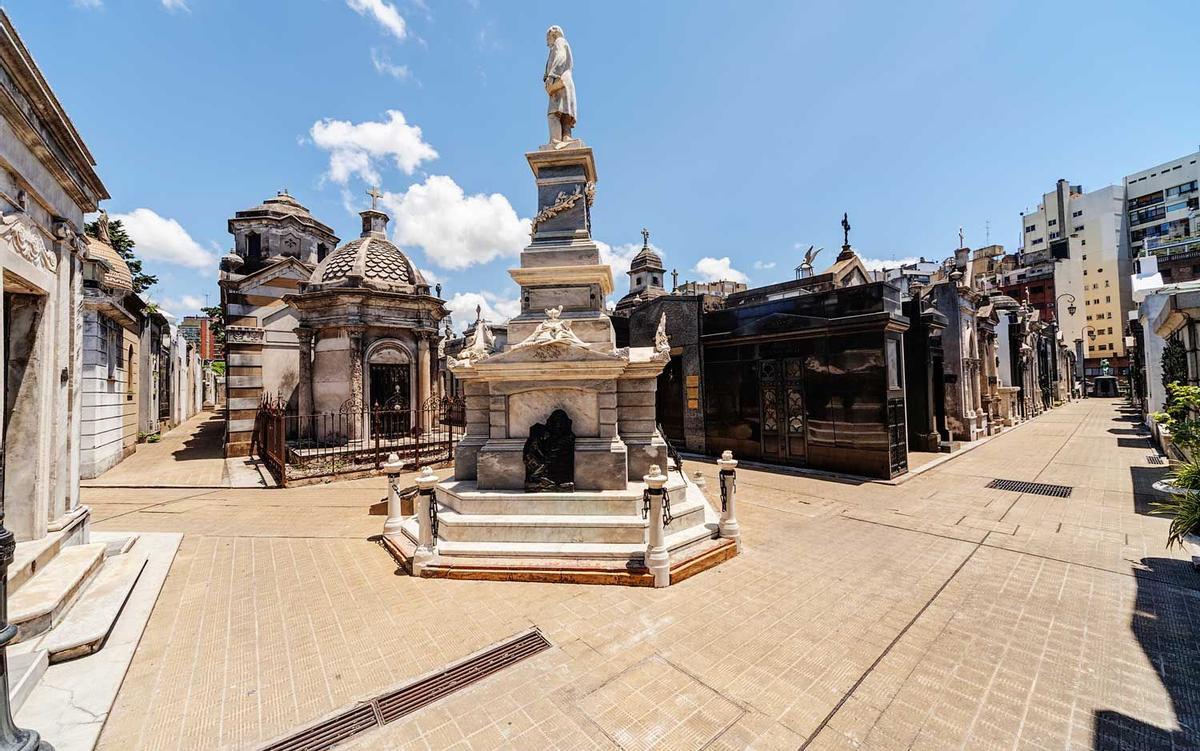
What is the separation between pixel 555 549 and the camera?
6.73 m

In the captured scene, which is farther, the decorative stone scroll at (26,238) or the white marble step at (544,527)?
the white marble step at (544,527)

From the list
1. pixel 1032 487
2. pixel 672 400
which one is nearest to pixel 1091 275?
pixel 1032 487

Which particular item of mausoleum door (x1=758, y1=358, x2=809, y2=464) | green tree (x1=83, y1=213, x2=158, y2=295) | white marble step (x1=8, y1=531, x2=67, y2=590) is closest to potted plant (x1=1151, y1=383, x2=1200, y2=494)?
mausoleum door (x1=758, y1=358, x2=809, y2=464)

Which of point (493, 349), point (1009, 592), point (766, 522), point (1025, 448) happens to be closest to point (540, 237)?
point (493, 349)

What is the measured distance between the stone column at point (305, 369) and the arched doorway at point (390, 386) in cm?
243

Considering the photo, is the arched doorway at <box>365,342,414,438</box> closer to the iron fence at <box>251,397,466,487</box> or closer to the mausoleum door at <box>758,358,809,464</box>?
the iron fence at <box>251,397,466,487</box>

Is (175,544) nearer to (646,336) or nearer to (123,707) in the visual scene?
(123,707)

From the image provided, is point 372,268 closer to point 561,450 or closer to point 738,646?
point 561,450

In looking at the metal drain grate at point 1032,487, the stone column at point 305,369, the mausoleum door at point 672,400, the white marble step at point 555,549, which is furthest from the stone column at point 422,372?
the metal drain grate at point 1032,487

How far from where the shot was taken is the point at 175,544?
7.84 meters

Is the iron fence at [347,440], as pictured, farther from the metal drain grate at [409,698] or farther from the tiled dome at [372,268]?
the metal drain grate at [409,698]

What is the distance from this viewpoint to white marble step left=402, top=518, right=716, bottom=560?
6.60 metres

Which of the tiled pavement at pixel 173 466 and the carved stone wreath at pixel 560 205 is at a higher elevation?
the carved stone wreath at pixel 560 205

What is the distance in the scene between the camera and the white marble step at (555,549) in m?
6.60
